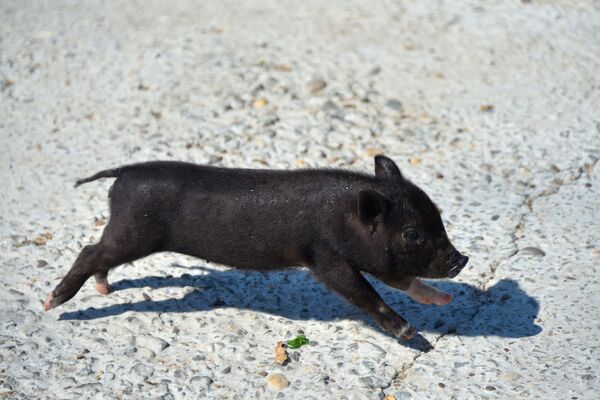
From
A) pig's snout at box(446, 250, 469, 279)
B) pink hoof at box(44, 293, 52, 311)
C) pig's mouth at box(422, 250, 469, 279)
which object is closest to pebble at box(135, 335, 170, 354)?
pink hoof at box(44, 293, 52, 311)

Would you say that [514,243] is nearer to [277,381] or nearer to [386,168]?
[386,168]

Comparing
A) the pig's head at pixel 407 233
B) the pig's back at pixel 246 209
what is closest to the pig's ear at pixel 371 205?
the pig's head at pixel 407 233

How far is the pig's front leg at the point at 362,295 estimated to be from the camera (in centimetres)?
620

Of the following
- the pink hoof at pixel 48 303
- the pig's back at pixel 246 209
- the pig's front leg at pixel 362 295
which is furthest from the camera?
the pink hoof at pixel 48 303

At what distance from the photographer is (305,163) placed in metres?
8.52

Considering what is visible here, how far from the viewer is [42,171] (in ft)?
28.3

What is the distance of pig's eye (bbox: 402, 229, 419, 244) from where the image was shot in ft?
20.6

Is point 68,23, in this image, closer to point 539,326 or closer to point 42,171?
point 42,171

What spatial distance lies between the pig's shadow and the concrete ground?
0.06 ft

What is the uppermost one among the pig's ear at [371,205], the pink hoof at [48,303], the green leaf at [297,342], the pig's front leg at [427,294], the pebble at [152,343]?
the pig's ear at [371,205]

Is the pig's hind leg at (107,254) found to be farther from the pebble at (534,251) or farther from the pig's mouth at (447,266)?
the pebble at (534,251)

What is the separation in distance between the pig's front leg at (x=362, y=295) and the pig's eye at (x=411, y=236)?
407 millimetres

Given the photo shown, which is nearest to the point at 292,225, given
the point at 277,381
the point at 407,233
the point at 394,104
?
the point at 407,233

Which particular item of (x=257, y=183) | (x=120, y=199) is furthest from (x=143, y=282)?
(x=257, y=183)
